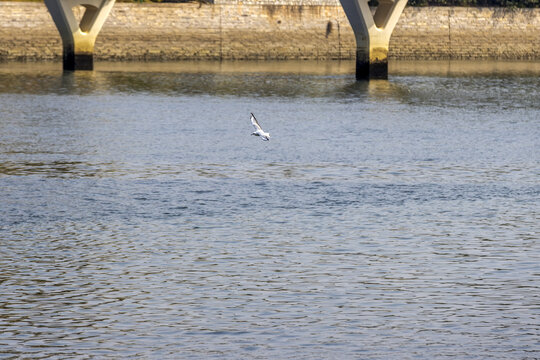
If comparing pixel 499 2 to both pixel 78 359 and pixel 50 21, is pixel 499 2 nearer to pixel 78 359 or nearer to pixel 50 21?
Answer: pixel 50 21

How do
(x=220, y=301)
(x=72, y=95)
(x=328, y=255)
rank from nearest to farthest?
(x=220, y=301) → (x=328, y=255) → (x=72, y=95)

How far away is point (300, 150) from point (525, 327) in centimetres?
1990

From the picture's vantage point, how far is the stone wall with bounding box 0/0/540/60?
81.9m

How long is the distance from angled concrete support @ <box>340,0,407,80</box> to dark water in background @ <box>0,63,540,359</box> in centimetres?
2243

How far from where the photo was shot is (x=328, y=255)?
19.2 metres

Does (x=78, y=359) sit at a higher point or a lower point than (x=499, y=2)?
lower

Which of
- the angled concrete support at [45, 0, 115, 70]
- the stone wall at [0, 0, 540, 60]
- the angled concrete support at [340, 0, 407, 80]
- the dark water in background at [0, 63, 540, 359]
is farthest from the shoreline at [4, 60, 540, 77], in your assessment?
the dark water in background at [0, 63, 540, 359]

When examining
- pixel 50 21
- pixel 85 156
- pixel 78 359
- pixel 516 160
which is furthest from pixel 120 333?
pixel 50 21

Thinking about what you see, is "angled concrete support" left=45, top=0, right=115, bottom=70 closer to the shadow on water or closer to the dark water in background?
the shadow on water

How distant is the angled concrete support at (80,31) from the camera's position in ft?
241

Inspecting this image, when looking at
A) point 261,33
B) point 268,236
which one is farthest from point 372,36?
point 268,236

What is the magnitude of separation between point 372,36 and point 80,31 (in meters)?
19.6

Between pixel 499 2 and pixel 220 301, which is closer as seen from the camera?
pixel 220 301

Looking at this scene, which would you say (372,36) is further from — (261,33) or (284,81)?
(261,33)
